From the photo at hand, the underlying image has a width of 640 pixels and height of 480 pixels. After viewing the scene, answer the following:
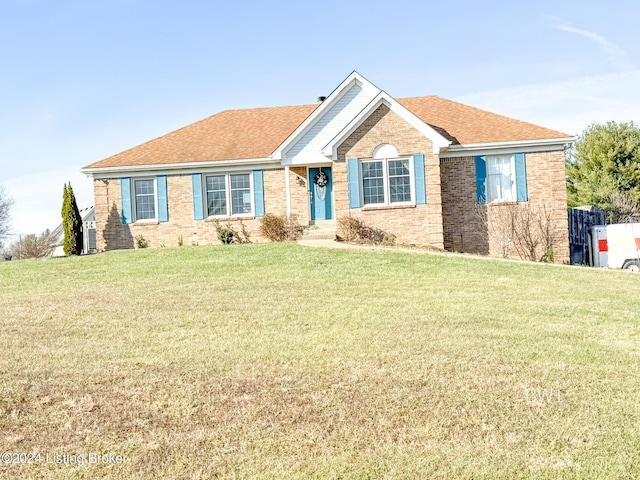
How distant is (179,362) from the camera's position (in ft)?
28.2

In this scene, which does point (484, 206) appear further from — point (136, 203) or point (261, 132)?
point (136, 203)

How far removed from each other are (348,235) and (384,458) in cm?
1624

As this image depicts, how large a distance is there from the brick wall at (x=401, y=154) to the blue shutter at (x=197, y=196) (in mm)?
5275

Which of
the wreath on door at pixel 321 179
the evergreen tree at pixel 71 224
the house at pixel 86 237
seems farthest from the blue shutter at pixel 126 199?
the wreath on door at pixel 321 179

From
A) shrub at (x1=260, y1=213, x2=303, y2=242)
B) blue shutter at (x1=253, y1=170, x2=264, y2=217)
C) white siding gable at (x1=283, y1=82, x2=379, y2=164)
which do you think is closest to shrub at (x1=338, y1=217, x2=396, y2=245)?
shrub at (x1=260, y1=213, x2=303, y2=242)

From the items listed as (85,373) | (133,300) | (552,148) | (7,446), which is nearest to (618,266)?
(552,148)

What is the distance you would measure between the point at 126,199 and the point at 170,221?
5.96 feet

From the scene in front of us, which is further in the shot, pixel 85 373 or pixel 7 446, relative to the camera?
pixel 85 373

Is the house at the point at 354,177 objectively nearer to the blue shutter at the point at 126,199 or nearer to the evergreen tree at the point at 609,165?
the blue shutter at the point at 126,199

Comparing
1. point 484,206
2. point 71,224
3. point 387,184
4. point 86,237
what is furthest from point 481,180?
point 86,237

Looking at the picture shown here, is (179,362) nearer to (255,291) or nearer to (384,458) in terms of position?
(384,458)

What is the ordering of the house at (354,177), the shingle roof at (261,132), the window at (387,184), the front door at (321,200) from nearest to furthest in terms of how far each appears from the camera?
the house at (354,177) → the window at (387,184) → the shingle roof at (261,132) → the front door at (321,200)

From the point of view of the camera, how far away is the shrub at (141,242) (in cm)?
2436

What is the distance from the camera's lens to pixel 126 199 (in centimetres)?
2456
